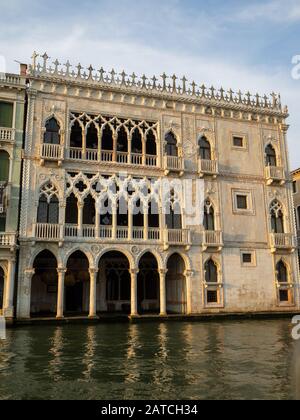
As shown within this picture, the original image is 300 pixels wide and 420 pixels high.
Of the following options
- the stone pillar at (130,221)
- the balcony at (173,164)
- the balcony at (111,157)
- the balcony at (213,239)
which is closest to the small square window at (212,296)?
the balcony at (213,239)

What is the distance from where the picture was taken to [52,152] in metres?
21.9

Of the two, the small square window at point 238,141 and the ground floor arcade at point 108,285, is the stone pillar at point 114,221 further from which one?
the small square window at point 238,141

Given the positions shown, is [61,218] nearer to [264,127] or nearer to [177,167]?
[177,167]

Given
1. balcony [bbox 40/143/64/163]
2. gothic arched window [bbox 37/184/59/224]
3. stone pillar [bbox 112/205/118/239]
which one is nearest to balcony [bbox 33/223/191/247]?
stone pillar [bbox 112/205/118/239]

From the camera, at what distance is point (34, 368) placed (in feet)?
32.7

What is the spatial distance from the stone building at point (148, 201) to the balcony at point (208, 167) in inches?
2.6

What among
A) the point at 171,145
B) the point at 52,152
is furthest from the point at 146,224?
the point at 52,152

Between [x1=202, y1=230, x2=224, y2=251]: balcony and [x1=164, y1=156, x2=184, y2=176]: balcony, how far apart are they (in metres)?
3.97

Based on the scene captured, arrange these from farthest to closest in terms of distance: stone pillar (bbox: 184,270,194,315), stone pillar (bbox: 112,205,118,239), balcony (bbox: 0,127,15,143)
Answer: stone pillar (bbox: 184,270,194,315) < stone pillar (bbox: 112,205,118,239) < balcony (bbox: 0,127,15,143)

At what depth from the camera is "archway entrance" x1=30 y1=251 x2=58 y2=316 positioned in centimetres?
2348

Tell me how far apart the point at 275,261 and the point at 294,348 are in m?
12.9

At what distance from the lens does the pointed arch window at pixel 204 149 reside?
25.5 m

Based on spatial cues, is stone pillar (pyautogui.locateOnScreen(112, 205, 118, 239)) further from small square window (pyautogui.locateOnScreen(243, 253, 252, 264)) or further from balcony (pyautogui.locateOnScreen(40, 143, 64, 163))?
small square window (pyautogui.locateOnScreen(243, 253, 252, 264))
